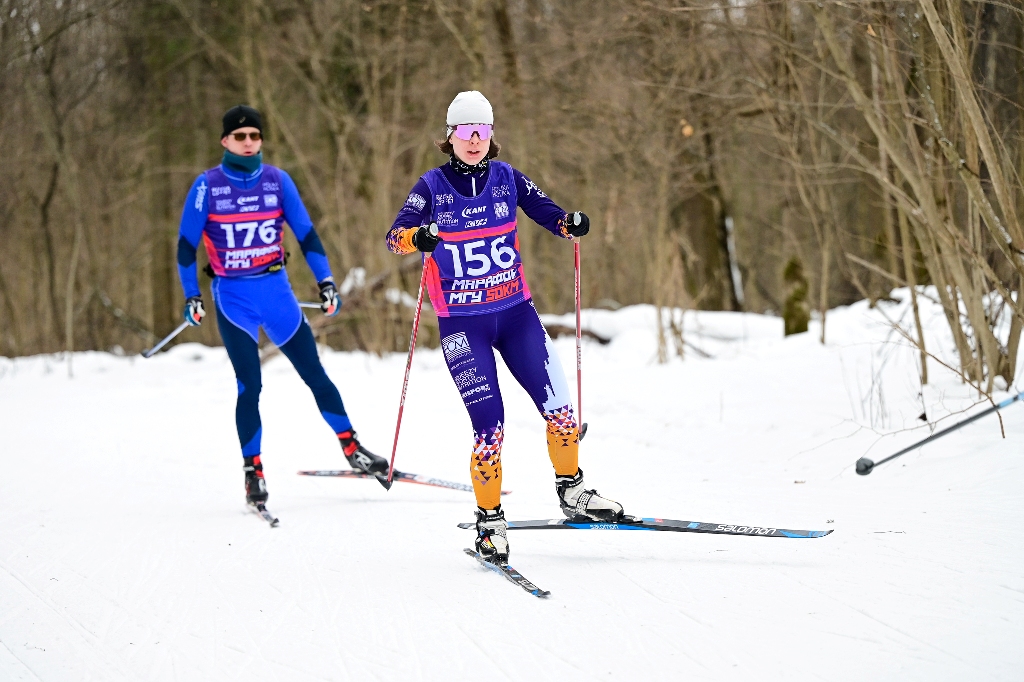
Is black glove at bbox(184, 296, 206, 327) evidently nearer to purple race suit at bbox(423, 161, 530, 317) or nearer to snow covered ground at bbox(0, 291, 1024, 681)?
snow covered ground at bbox(0, 291, 1024, 681)

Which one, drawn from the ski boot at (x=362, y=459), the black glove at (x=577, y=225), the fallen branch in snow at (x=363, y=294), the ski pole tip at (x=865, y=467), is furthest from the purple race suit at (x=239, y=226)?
the fallen branch in snow at (x=363, y=294)

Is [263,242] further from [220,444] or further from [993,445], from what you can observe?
[993,445]

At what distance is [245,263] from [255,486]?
4.49 ft

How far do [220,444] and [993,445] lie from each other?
589 centimetres

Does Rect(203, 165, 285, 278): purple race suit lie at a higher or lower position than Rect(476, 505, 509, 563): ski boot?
higher

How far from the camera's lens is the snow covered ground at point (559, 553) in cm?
292

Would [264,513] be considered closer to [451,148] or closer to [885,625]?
[451,148]

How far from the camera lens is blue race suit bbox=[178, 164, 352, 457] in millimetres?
5602

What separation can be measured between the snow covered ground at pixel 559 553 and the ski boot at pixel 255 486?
144 mm

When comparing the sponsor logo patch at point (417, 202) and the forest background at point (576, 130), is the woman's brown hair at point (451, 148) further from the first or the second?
the forest background at point (576, 130)

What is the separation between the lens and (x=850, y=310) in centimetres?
1310

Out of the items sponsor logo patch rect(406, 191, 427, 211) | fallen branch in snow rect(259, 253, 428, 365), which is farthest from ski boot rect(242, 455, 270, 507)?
fallen branch in snow rect(259, 253, 428, 365)

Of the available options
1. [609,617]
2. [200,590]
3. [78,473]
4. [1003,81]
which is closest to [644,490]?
[609,617]

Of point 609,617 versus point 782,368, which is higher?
point 782,368
